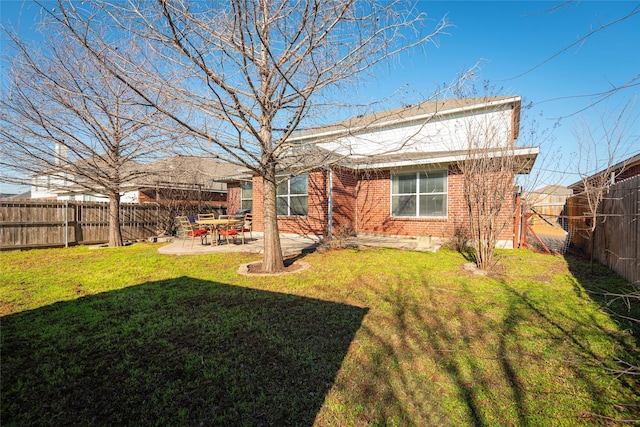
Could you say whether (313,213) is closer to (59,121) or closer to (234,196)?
(234,196)

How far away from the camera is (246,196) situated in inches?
568

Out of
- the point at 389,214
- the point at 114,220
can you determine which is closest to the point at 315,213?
the point at 389,214

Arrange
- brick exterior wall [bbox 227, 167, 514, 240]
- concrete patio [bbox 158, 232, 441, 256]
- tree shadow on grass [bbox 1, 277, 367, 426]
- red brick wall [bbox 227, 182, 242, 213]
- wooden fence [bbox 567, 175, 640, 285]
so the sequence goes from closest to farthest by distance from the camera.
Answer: tree shadow on grass [bbox 1, 277, 367, 426] → wooden fence [bbox 567, 175, 640, 285] → concrete patio [bbox 158, 232, 441, 256] → brick exterior wall [bbox 227, 167, 514, 240] → red brick wall [bbox 227, 182, 242, 213]

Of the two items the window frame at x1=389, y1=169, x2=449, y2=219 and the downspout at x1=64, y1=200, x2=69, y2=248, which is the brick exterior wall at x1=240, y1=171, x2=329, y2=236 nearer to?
the window frame at x1=389, y1=169, x2=449, y2=219

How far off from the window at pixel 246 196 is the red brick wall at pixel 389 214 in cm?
540

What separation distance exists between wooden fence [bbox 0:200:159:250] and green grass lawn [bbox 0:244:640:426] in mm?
6042

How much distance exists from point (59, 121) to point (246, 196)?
7308mm

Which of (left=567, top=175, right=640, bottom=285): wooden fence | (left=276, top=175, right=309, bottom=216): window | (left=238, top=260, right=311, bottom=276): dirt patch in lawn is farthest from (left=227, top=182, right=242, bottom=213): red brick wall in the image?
(left=567, top=175, right=640, bottom=285): wooden fence

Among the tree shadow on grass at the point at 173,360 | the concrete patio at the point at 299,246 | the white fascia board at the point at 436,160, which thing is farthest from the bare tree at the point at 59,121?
the white fascia board at the point at 436,160

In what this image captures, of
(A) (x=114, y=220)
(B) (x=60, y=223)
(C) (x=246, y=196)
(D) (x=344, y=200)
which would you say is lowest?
(B) (x=60, y=223)

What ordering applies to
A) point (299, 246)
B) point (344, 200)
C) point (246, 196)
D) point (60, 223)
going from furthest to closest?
point (246, 196) → point (344, 200) → point (60, 223) → point (299, 246)

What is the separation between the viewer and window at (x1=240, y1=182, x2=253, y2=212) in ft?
46.8

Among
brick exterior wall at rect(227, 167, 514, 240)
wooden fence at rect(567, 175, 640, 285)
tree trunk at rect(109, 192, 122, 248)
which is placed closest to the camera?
wooden fence at rect(567, 175, 640, 285)

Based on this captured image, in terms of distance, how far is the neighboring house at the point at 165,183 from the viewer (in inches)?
318
